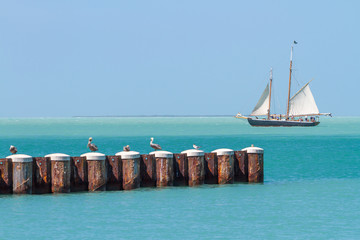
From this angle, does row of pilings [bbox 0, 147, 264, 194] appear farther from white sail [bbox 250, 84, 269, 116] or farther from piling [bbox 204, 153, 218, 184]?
white sail [bbox 250, 84, 269, 116]

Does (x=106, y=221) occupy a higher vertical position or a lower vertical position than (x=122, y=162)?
lower

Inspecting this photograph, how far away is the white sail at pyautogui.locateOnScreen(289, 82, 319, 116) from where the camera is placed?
15850cm

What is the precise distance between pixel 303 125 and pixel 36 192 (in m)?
160

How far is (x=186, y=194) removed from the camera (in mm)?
27891

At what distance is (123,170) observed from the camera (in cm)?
2678

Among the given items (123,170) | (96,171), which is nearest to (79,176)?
(96,171)

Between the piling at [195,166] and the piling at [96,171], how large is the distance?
3.78 metres

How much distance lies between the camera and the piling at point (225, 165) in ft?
93.3

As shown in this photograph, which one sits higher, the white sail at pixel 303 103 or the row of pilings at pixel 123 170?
the white sail at pixel 303 103

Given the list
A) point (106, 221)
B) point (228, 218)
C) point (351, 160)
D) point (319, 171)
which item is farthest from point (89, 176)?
point (351, 160)

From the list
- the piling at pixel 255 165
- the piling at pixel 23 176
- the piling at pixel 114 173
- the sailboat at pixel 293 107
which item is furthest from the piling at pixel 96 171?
the sailboat at pixel 293 107

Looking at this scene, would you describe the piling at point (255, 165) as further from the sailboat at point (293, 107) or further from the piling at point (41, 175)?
the sailboat at point (293, 107)

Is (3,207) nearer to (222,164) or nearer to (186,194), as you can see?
(186,194)

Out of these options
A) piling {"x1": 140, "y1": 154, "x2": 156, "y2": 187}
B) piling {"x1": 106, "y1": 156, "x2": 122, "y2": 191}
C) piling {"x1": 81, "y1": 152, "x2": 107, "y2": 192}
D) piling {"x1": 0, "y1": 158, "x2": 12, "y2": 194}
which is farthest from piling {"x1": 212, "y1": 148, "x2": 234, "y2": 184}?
piling {"x1": 0, "y1": 158, "x2": 12, "y2": 194}
